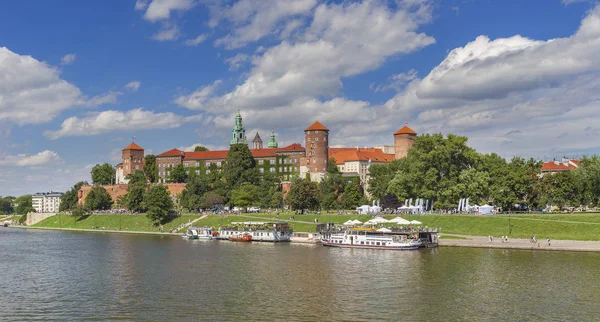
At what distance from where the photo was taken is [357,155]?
152m

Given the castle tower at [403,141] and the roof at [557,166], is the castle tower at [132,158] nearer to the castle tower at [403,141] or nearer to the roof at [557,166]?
the castle tower at [403,141]

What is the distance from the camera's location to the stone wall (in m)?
145

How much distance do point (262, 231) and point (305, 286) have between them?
4215 cm

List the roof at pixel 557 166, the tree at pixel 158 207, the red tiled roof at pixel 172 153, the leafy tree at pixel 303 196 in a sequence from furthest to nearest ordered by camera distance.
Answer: the red tiled roof at pixel 172 153 < the roof at pixel 557 166 < the tree at pixel 158 207 < the leafy tree at pixel 303 196

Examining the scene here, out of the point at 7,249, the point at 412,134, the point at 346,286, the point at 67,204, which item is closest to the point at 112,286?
the point at 346,286

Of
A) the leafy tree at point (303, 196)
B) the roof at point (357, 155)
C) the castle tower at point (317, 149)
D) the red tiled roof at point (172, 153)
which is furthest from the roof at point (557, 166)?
the red tiled roof at point (172, 153)

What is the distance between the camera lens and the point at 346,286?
4394 cm

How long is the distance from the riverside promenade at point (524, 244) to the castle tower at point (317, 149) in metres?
63.7

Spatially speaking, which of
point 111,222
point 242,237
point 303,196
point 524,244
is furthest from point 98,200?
point 524,244

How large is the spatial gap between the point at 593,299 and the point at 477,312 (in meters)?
8.55

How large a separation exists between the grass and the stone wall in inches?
409

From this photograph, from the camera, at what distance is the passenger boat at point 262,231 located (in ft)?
275

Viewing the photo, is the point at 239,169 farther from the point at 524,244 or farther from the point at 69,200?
the point at 524,244

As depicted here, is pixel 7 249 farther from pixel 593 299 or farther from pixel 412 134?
pixel 412 134
